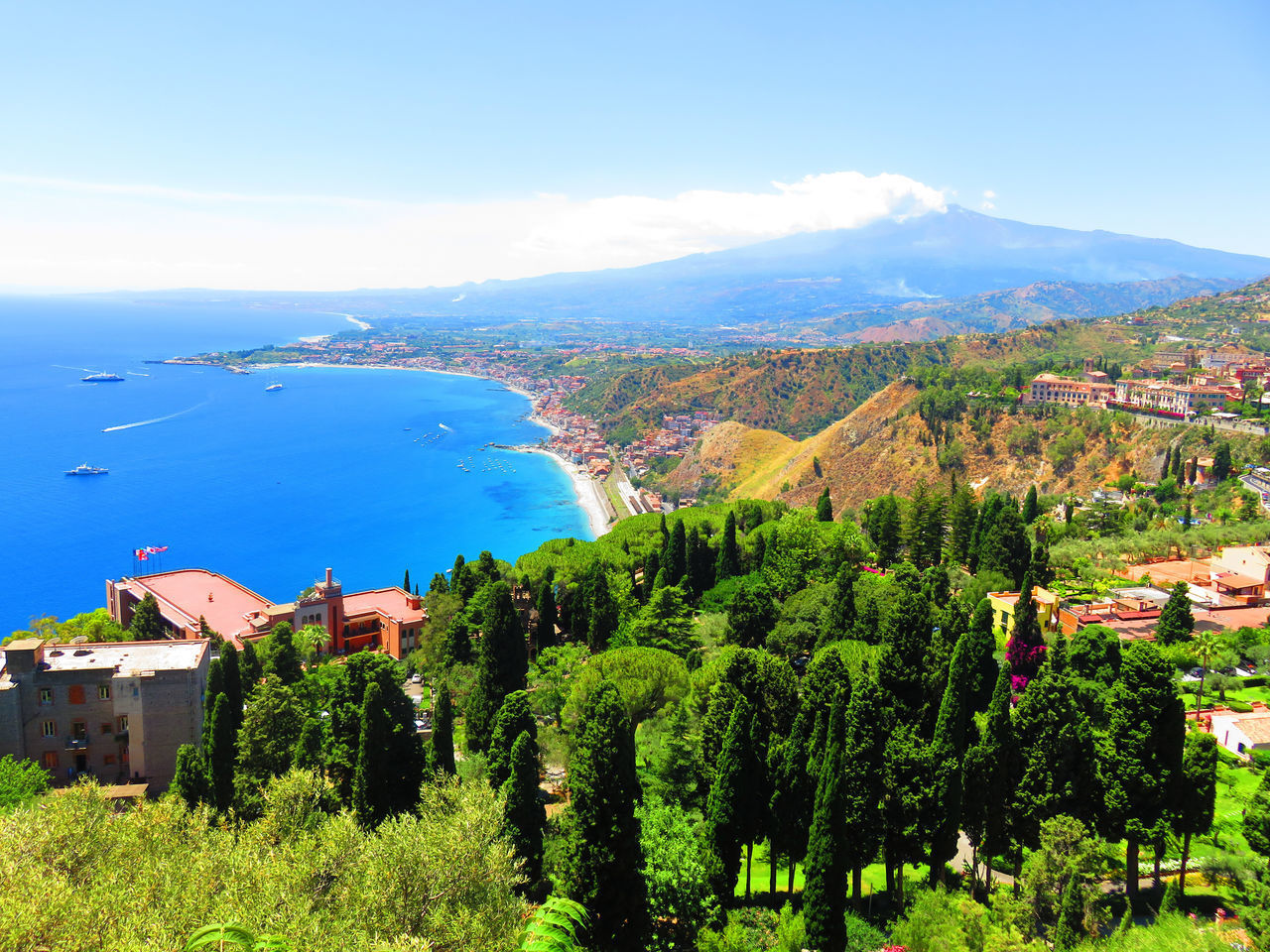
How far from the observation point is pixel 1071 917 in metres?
13.3

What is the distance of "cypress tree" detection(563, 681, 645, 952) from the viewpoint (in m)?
13.4

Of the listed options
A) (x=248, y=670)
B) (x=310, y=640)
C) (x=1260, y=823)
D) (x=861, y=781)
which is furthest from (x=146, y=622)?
(x=1260, y=823)

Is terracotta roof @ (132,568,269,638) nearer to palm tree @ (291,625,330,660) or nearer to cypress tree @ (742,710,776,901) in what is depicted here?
palm tree @ (291,625,330,660)

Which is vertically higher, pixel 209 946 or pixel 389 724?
pixel 209 946

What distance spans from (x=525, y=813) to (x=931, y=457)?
5875cm

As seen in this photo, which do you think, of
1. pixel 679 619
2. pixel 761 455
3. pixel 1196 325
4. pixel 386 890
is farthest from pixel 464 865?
pixel 1196 325

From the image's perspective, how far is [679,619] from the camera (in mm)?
28234

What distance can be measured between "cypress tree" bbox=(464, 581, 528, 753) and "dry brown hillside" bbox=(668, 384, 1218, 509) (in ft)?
141

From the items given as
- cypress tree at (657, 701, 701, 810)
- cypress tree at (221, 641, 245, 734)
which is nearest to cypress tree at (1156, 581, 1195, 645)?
cypress tree at (657, 701, 701, 810)

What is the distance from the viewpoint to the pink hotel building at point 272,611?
1387 inches

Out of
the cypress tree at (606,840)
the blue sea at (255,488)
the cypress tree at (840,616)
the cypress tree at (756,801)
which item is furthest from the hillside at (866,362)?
the cypress tree at (606,840)

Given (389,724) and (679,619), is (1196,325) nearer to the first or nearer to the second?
(679,619)

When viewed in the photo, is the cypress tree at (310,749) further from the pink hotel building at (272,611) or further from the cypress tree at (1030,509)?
the cypress tree at (1030,509)

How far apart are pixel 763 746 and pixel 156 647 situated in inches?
799
